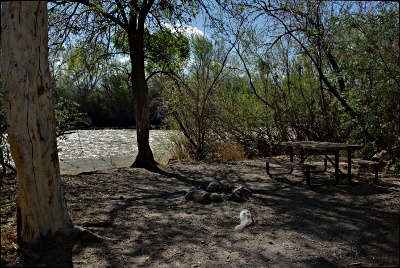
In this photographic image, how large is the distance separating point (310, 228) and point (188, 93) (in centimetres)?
834

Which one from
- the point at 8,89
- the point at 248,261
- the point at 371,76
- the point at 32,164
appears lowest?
the point at 248,261

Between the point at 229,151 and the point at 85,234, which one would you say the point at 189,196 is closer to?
the point at 85,234

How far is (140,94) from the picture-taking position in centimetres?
1033

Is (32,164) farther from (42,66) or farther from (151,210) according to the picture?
(151,210)

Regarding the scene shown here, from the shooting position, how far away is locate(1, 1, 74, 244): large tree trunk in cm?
398

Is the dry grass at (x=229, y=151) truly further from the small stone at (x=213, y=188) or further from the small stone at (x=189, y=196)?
the small stone at (x=189, y=196)

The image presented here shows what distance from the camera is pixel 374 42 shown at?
6582mm

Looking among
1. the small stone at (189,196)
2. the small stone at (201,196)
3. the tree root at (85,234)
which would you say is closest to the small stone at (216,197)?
the small stone at (201,196)

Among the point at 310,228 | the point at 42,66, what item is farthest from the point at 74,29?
the point at 310,228

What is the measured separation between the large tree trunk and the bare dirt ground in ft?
1.27

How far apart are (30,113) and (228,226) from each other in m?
2.71

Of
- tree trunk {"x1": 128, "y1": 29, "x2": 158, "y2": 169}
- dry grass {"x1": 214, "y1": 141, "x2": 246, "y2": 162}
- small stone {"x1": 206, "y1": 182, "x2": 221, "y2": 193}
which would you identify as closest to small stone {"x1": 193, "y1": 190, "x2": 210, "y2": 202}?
small stone {"x1": 206, "y1": 182, "x2": 221, "y2": 193}

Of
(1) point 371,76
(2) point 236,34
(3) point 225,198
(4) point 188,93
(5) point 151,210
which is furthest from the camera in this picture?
(4) point 188,93

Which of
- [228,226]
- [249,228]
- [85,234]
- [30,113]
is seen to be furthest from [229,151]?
[30,113]
